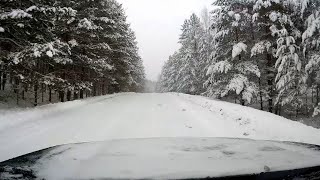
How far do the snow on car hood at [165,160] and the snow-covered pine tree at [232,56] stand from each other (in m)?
17.8

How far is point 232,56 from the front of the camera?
2141cm

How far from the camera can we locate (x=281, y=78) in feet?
65.6

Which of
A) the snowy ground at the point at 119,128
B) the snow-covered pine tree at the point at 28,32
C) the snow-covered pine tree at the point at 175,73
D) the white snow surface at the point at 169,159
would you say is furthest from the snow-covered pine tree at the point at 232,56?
the snow-covered pine tree at the point at 175,73

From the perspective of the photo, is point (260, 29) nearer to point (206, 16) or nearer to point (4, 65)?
point (4, 65)

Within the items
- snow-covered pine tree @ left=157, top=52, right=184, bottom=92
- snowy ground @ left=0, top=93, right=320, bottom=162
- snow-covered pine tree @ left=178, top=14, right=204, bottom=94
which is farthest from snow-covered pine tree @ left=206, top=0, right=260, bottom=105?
snow-covered pine tree @ left=157, top=52, right=184, bottom=92

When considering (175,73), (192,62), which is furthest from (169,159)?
(175,73)

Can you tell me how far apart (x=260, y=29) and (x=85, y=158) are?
75.3 feet

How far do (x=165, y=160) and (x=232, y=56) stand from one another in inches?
757

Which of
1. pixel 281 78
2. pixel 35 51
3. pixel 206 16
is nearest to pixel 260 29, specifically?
pixel 281 78

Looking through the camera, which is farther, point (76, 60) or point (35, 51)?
point (76, 60)

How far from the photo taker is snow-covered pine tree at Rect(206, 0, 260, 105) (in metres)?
21.5

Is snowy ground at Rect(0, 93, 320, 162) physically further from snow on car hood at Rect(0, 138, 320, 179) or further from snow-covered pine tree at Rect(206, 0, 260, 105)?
snow-covered pine tree at Rect(206, 0, 260, 105)

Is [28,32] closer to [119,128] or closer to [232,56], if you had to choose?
[119,128]

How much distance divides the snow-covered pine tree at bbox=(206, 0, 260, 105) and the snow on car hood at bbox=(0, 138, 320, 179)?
58.5 feet
